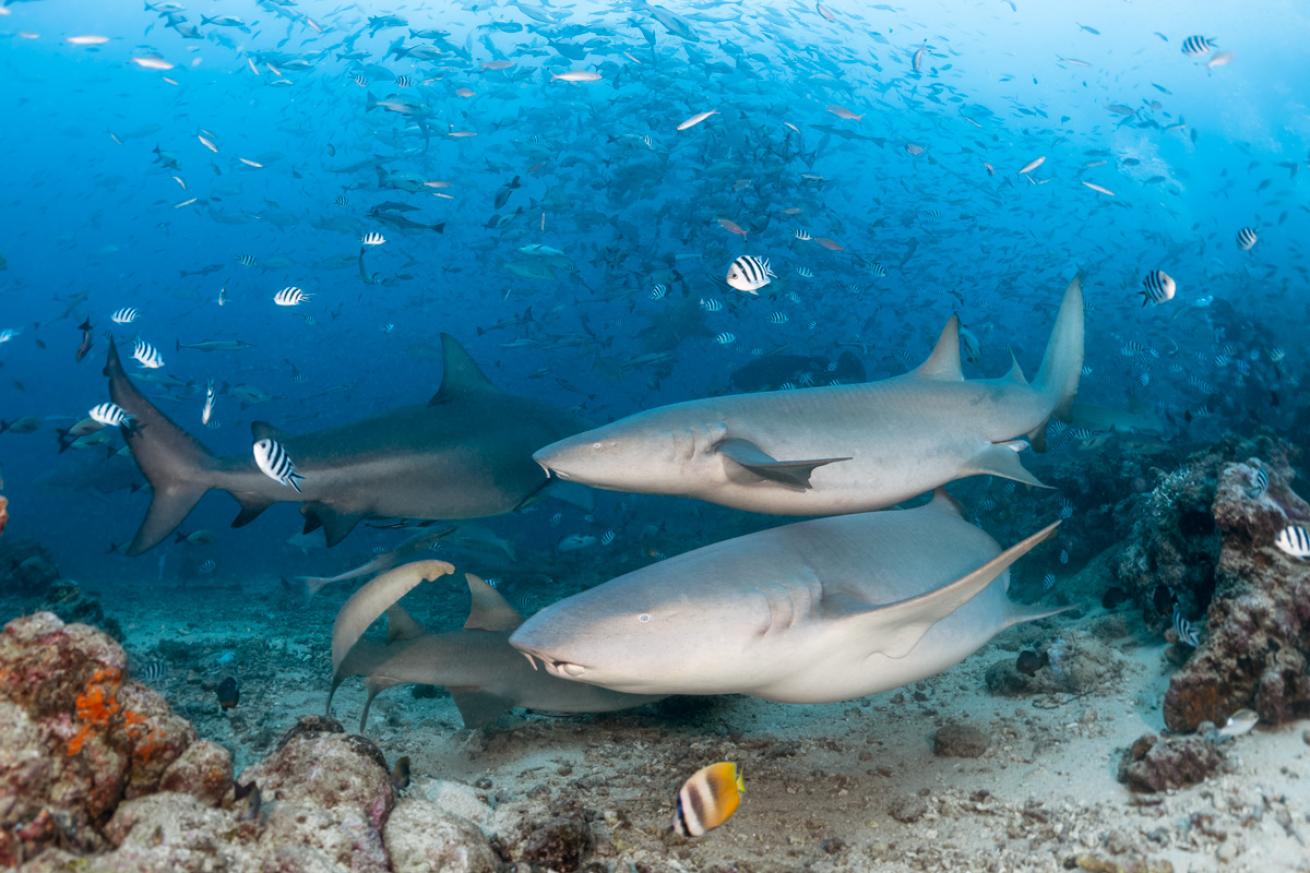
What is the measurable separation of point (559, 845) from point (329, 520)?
3.39 metres

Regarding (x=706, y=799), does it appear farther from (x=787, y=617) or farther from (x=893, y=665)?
(x=893, y=665)

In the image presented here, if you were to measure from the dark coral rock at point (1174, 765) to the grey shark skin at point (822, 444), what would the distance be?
1823mm

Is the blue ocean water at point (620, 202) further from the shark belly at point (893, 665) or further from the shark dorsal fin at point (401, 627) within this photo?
the shark dorsal fin at point (401, 627)

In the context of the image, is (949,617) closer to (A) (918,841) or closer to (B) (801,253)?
(A) (918,841)

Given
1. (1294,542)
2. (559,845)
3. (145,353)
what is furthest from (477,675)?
(145,353)

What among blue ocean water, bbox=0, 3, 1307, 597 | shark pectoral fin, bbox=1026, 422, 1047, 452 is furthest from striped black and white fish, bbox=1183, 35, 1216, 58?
shark pectoral fin, bbox=1026, 422, 1047, 452

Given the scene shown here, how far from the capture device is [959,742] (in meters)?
4.18

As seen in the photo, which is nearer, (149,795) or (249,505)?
(149,795)

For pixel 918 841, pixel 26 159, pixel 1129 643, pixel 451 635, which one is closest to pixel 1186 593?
pixel 1129 643

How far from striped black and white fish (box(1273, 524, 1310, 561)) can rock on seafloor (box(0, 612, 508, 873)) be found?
13.8 feet

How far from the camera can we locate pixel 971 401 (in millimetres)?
4973

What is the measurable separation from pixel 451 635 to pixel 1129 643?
4995mm

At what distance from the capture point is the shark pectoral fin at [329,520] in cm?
545

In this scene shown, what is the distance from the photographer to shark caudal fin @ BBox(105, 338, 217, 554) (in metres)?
5.00
